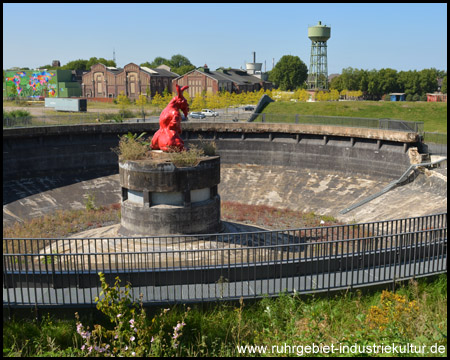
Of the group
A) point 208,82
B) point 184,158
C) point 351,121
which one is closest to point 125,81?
point 208,82

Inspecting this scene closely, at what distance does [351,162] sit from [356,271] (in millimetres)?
19783

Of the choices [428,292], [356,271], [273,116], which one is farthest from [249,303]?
[273,116]

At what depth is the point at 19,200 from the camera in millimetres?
26953

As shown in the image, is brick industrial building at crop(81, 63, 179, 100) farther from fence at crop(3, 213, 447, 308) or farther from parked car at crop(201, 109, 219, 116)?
fence at crop(3, 213, 447, 308)

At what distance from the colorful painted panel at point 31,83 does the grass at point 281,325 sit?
3080 inches

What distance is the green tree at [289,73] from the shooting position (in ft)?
313

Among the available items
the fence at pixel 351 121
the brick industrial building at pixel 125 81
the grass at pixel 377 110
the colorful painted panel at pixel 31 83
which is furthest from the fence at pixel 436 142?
the colorful painted panel at pixel 31 83

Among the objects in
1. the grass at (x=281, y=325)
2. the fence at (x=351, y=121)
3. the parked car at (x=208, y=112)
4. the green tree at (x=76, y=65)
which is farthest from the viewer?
the green tree at (x=76, y=65)

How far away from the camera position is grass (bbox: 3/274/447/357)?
8.77 meters

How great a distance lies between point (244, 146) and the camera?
35.2 m

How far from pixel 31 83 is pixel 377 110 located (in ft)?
204

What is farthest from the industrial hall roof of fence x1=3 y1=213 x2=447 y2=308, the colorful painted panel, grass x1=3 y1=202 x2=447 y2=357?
grass x1=3 y1=202 x2=447 y2=357

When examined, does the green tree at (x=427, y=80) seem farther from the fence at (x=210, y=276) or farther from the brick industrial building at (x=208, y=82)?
the fence at (x=210, y=276)

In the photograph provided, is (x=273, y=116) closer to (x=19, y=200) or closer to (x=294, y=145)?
(x=294, y=145)
